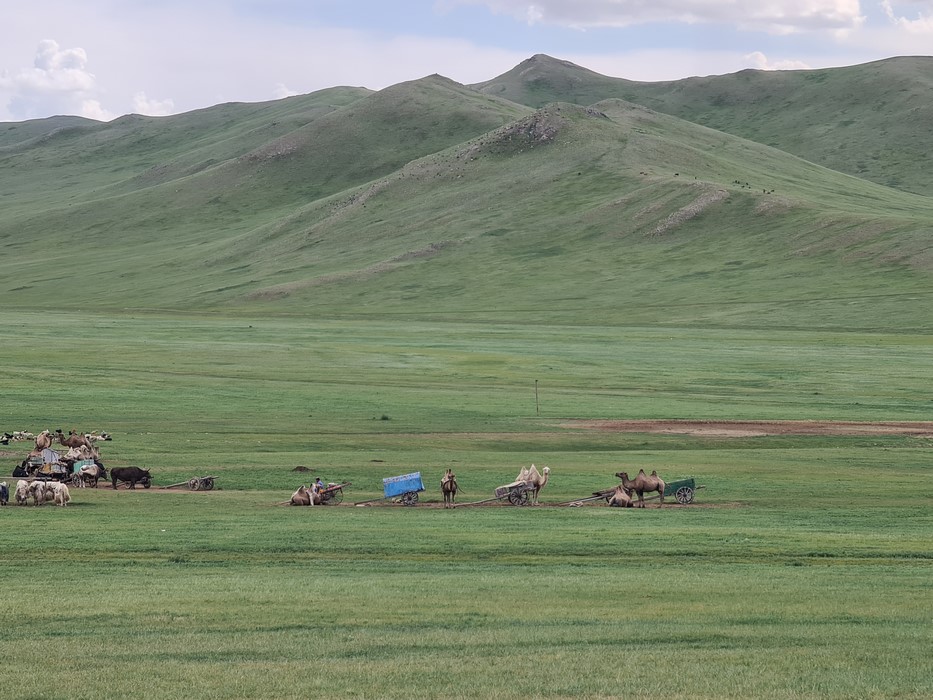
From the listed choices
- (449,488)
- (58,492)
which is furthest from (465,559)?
(58,492)

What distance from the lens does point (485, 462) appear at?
45531 millimetres

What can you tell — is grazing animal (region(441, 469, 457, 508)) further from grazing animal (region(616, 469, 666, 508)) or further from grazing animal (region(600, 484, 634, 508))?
grazing animal (region(616, 469, 666, 508))

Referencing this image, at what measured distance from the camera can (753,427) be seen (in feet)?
187

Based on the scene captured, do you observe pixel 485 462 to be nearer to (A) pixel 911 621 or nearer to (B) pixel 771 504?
(B) pixel 771 504

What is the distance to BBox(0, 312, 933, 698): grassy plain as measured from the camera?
17.0 m

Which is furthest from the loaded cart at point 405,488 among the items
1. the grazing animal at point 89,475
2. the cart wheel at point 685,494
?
the grazing animal at point 89,475

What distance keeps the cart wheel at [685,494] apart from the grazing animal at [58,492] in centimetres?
1860

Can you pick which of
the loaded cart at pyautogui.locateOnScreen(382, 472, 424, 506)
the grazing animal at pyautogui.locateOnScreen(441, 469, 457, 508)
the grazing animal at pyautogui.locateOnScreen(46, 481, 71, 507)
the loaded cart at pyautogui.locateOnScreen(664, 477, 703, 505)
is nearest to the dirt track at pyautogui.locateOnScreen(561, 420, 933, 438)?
the loaded cart at pyautogui.locateOnScreen(664, 477, 703, 505)

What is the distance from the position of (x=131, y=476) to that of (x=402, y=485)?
9.29 metres

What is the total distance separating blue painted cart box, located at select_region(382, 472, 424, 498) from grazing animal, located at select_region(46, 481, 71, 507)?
31.4 feet

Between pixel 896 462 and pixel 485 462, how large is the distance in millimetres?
15938

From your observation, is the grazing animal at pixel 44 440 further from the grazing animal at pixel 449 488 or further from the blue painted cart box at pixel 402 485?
the grazing animal at pixel 449 488

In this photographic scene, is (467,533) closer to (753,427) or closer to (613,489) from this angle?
(613,489)

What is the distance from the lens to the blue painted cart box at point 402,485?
36.2 metres
